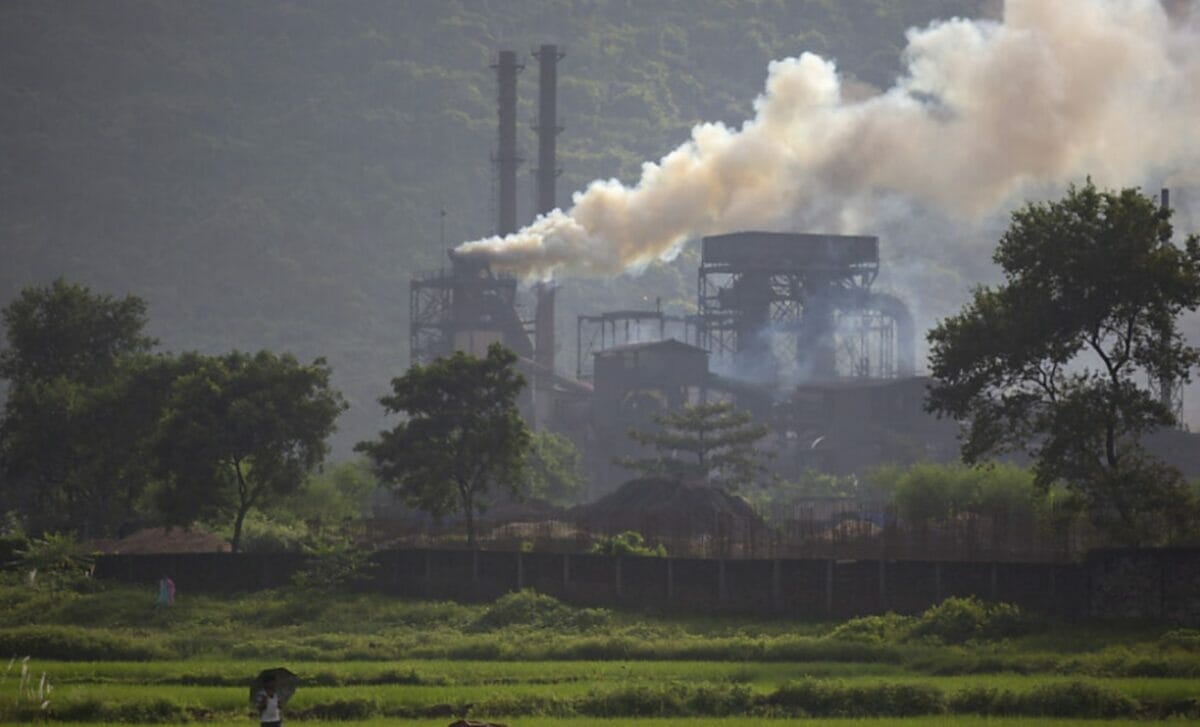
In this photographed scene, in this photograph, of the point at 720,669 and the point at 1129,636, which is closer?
the point at 720,669

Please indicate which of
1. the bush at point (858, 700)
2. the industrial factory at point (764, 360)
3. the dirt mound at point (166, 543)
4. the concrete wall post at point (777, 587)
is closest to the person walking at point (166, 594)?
the dirt mound at point (166, 543)

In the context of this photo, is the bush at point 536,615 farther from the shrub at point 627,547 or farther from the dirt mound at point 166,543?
the dirt mound at point 166,543

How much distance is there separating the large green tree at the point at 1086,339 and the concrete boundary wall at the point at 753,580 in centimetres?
392

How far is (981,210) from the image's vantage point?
111 meters

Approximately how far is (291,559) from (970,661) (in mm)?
29941

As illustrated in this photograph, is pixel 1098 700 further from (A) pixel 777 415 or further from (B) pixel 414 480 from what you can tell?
(A) pixel 777 415

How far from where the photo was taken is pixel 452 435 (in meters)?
82.2

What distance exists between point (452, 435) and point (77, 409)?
2141cm

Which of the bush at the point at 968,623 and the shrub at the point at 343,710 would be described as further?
the bush at the point at 968,623

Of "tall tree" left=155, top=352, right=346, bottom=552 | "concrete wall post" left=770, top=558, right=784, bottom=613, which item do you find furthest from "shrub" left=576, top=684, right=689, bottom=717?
"tall tree" left=155, top=352, right=346, bottom=552

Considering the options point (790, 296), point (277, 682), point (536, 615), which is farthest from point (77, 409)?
point (790, 296)

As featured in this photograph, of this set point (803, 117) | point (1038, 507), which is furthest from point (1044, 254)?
point (803, 117)

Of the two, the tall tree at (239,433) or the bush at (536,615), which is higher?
the tall tree at (239,433)

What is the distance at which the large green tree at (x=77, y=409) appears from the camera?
301 ft
